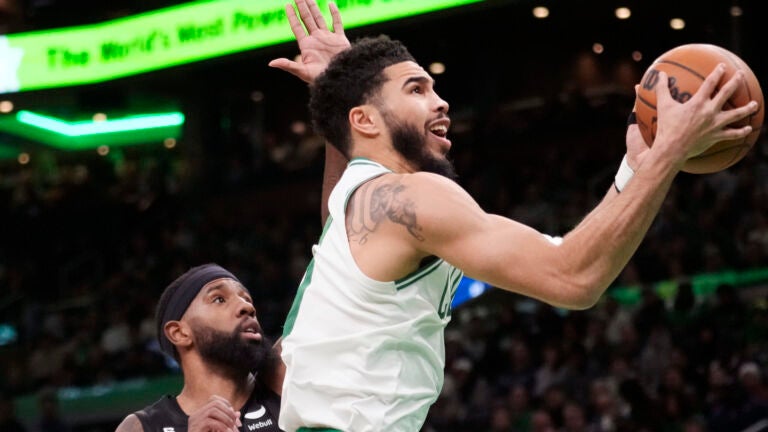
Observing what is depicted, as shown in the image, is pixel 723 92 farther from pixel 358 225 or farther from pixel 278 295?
pixel 278 295

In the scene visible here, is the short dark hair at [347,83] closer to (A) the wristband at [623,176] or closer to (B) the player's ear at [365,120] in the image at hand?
(B) the player's ear at [365,120]

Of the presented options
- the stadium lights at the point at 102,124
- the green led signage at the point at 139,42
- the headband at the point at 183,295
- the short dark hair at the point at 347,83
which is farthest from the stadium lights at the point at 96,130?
the short dark hair at the point at 347,83

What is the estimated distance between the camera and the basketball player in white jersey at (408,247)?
A: 299 centimetres

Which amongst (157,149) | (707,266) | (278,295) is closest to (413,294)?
(707,266)

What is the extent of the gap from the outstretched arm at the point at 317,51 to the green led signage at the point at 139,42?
8026 mm

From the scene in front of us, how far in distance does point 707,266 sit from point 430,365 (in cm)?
783

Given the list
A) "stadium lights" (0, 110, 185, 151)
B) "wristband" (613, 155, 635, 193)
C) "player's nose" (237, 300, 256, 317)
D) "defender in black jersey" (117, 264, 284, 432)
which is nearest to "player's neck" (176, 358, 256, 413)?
"defender in black jersey" (117, 264, 284, 432)

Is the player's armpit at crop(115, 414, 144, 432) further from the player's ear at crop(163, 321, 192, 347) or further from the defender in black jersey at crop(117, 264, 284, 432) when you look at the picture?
the player's ear at crop(163, 321, 192, 347)

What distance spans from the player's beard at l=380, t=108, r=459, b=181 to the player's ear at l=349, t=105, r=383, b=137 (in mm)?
53

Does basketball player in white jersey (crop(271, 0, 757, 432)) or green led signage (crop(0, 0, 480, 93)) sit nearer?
basketball player in white jersey (crop(271, 0, 757, 432))

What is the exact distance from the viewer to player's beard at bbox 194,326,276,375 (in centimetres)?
477

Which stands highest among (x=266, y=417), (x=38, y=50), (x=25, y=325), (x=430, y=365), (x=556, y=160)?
(x=430, y=365)

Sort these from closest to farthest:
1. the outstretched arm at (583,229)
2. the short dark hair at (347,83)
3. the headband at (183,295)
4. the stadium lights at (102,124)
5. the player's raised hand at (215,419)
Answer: the outstretched arm at (583,229) → the short dark hair at (347,83) → the player's raised hand at (215,419) → the headband at (183,295) → the stadium lights at (102,124)

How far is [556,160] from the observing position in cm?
1448
